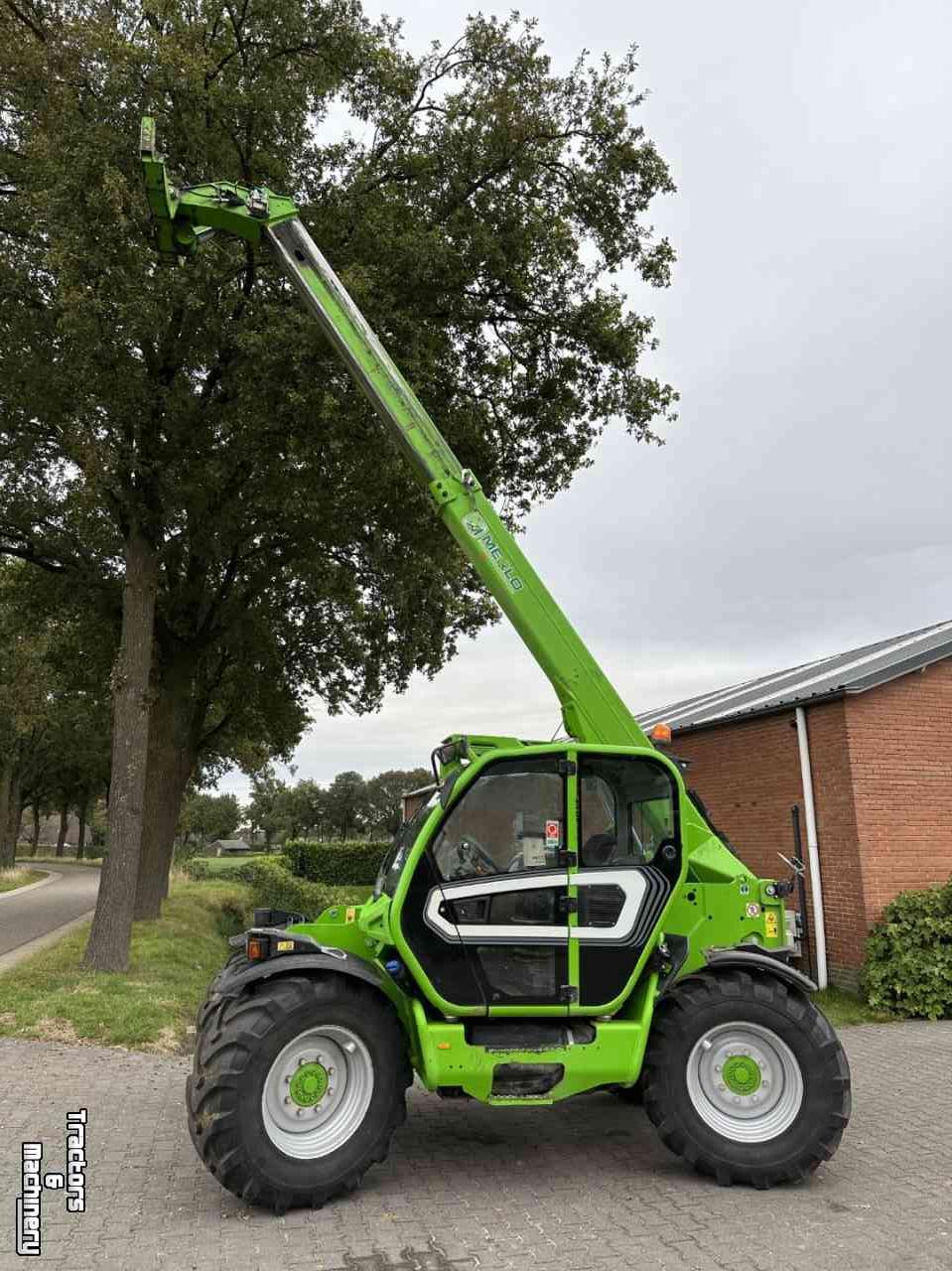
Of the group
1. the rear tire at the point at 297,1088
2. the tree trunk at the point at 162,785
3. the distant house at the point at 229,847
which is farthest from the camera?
the distant house at the point at 229,847

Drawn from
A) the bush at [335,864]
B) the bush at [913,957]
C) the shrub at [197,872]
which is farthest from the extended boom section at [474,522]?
the bush at [335,864]

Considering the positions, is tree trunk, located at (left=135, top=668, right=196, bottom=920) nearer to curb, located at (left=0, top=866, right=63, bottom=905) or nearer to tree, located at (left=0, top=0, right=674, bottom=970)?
tree, located at (left=0, top=0, right=674, bottom=970)

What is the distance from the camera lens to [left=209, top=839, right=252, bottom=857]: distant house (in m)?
87.1

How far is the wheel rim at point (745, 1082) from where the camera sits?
201 inches

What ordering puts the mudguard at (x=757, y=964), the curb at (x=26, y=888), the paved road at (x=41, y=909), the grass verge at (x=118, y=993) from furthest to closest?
the curb at (x=26, y=888), the paved road at (x=41, y=909), the grass verge at (x=118, y=993), the mudguard at (x=757, y=964)

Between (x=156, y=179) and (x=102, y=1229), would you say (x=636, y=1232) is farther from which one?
(x=156, y=179)

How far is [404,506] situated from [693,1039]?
838cm

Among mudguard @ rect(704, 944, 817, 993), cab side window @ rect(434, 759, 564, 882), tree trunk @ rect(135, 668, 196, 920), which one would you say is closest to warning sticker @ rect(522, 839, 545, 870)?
cab side window @ rect(434, 759, 564, 882)

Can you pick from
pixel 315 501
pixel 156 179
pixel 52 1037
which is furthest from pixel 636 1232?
pixel 315 501

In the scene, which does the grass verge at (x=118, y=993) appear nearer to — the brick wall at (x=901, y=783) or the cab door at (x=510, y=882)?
the cab door at (x=510, y=882)

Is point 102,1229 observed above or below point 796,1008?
below

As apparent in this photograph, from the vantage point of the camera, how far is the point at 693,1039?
5.17 metres

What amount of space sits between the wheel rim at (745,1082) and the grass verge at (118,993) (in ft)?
17.0

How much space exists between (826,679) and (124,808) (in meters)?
9.01
